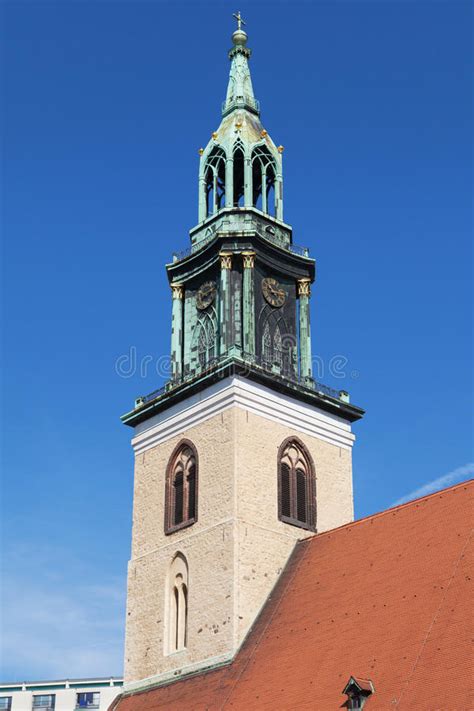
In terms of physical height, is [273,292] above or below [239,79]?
below

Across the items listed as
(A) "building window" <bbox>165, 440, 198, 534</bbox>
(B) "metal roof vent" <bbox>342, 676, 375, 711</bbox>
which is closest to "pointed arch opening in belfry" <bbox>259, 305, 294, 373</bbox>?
(A) "building window" <bbox>165, 440, 198, 534</bbox>

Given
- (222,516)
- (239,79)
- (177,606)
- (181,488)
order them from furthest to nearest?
(239,79) → (181,488) → (177,606) → (222,516)

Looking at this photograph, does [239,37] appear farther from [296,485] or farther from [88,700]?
[88,700]

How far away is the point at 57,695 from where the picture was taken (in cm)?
6594

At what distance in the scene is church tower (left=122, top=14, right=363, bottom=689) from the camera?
30.7 m

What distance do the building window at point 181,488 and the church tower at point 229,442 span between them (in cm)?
4

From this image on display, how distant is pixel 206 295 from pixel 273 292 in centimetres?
210

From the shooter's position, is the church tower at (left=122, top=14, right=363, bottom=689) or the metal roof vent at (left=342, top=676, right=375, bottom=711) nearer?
the metal roof vent at (left=342, top=676, right=375, bottom=711)

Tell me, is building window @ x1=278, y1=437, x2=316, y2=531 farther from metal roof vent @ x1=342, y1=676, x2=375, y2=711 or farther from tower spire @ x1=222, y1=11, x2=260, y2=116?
tower spire @ x1=222, y1=11, x2=260, y2=116

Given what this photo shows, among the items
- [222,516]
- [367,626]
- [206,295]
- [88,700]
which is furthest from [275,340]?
[88,700]

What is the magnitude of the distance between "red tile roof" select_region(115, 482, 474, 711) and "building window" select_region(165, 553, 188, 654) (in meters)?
1.35

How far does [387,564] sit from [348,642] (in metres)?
2.45

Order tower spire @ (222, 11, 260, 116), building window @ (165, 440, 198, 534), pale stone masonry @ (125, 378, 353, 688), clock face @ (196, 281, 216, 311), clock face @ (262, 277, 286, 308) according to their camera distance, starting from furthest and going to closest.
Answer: tower spire @ (222, 11, 260, 116)
clock face @ (196, 281, 216, 311)
clock face @ (262, 277, 286, 308)
building window @ (165, 440, 198, 534)
pale stone masonry @ (125, 378, 353, 688)

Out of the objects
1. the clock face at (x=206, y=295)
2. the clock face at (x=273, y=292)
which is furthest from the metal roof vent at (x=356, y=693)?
the clock face at (x=206, y=295)
